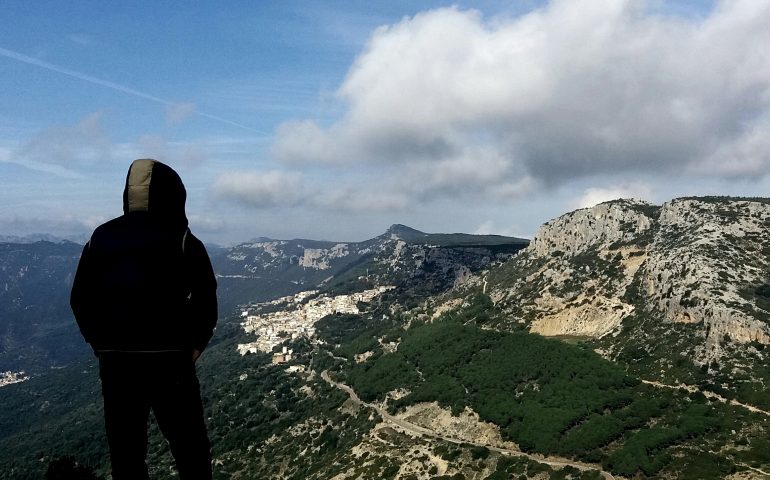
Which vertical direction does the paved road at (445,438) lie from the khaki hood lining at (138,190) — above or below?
below

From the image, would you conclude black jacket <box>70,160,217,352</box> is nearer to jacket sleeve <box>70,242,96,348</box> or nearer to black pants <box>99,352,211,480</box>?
jacket sleeve <box>70,242,96,348</box>

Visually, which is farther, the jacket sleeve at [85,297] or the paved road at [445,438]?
the paved road at [445,438]

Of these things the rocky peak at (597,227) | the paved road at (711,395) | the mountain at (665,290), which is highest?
the rocky peak at (597,227)

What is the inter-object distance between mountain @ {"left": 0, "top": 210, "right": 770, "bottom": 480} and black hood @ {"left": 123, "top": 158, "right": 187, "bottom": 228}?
52.5 ft

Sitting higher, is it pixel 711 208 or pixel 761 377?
pixel 711 208

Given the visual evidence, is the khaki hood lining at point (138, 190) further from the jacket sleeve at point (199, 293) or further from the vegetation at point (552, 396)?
the vegetation at point (552, 396)

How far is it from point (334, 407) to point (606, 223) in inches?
2824

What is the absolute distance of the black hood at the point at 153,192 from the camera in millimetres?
5012

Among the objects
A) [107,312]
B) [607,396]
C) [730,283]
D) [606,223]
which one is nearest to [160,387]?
[107,312]

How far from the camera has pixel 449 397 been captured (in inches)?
2793

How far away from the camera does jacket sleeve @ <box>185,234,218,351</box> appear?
4.91m

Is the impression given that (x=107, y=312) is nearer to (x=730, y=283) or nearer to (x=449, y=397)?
(x=449, y=397)

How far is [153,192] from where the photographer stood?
5.02 metres

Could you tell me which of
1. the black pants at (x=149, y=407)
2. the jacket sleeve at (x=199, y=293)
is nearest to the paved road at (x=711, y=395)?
the black pants at (x=149, y=407)
